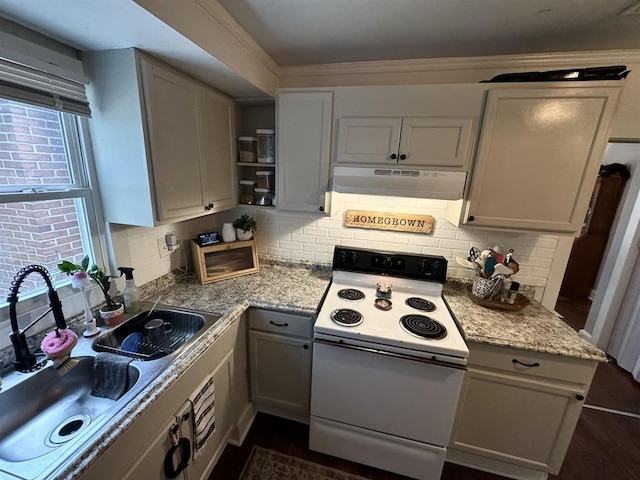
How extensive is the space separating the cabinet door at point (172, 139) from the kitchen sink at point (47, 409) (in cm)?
77

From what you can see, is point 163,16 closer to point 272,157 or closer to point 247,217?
point 272,157

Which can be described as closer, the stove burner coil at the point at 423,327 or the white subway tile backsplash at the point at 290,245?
the stove burner coil at the point at 423,327

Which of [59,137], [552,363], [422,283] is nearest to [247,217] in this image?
[59,137]

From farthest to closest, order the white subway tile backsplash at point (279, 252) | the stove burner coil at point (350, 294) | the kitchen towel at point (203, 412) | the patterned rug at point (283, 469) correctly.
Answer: the white subway tile backsplash at point (279, 252) < the stove burner coil at point (350, 294) < the patterned rug at point (283, 469) < the kitchen towel at point (203, 412)

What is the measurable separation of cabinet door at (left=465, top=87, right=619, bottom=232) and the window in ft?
6.89

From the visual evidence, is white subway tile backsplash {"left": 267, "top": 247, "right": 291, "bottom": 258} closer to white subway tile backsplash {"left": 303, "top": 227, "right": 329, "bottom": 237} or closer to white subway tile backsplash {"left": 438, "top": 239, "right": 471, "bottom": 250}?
white subway tile backsplash {"left": 303, "top": 227, "right": 329, "bottom": 237}

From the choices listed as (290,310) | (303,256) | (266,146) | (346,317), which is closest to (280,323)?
(290,310)

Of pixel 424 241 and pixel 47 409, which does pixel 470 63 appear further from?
pixel 47 409

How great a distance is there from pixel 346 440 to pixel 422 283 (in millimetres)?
1090

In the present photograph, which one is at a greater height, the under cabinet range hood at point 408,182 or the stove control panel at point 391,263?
the under cabinet range hood at point 408,182

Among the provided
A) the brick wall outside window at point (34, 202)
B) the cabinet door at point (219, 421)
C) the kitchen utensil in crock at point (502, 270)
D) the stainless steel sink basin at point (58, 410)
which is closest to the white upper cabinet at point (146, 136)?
the brick wall outside window at point (34, 202)

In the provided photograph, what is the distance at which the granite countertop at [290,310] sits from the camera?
1104 millimetres

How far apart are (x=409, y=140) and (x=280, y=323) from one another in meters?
1.36

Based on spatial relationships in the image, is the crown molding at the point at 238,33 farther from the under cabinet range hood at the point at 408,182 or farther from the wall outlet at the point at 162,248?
the wall outlet at the point at 162,248
